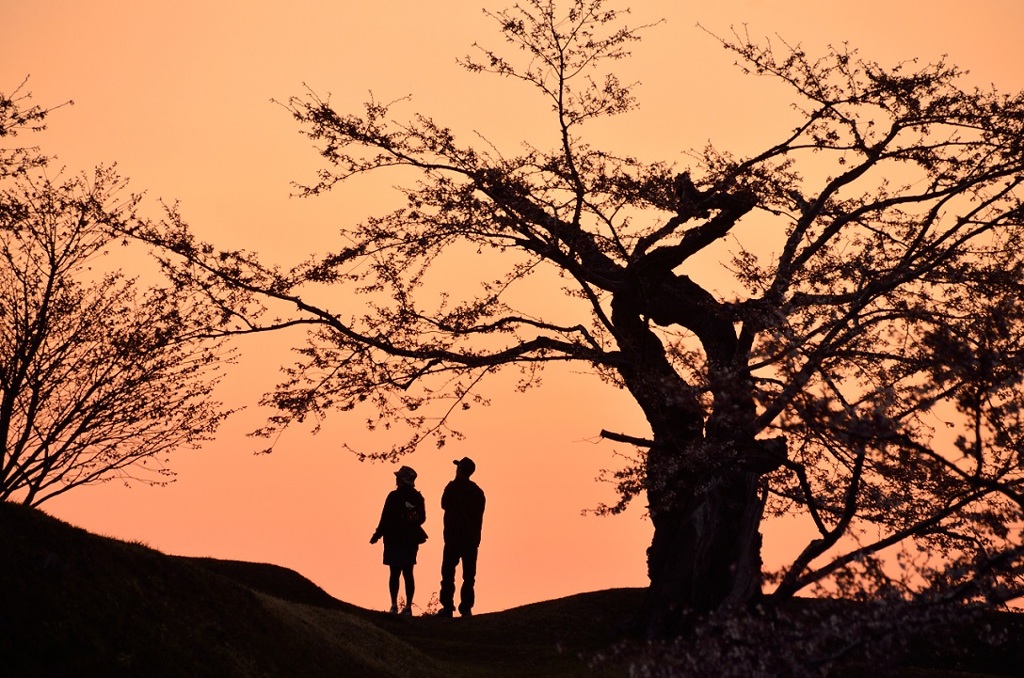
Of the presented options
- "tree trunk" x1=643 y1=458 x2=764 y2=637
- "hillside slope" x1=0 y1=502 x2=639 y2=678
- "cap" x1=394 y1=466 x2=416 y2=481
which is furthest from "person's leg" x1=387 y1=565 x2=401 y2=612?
"tree trunk" x1=643 y1=458 x2=764 y2=637

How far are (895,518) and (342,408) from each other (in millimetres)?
9049

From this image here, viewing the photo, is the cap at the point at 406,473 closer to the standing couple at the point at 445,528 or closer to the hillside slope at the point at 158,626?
the standing couple at the point at 445,528

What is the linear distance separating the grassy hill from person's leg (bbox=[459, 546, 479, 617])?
2.19 meters

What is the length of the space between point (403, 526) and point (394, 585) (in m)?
1.34

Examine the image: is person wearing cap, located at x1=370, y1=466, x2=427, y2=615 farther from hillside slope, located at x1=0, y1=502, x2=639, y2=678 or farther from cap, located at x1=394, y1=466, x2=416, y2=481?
hillside slope, located at x1=0, y1=502, x2=639, y2=678

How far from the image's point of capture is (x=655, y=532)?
21.3 meters

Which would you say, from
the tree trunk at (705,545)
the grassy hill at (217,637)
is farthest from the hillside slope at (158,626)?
the tree trunk at (705,545)

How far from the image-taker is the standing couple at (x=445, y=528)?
75.1 feet

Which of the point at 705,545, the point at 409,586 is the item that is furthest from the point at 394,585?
the point at 705,545

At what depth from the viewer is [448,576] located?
23.3 metres

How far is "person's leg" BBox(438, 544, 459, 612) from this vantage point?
2303 cm

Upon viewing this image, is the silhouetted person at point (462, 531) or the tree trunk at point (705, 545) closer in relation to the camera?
the tree trunk at point (705, 545)

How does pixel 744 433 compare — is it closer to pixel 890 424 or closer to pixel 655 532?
pixel 655 532

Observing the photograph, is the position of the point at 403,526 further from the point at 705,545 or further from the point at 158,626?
the point at 158,626
